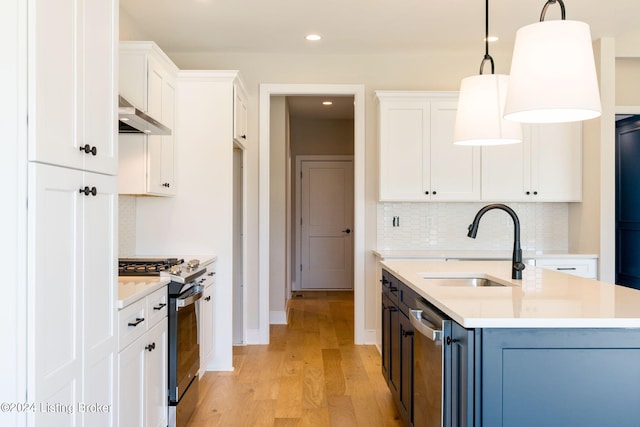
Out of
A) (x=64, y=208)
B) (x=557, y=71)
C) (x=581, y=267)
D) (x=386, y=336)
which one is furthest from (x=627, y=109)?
(x=64, y=208)

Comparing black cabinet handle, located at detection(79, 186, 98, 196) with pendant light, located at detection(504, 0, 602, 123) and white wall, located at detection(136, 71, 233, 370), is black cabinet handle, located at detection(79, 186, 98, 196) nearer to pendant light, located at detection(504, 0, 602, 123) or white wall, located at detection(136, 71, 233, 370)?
pendant light, located at detection(504, 0, 602, 123)

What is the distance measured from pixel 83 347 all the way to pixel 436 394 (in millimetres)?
1319

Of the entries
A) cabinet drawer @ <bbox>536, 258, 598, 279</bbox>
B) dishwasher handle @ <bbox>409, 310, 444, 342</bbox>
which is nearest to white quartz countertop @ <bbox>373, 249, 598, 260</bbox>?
cabinet drawer @ <bbox>536, 258, 598, 279</bbox>

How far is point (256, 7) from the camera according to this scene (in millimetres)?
3582

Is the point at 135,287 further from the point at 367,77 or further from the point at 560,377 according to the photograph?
the point at 367,77

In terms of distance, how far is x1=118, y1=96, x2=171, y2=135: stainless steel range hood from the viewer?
2.46 metres

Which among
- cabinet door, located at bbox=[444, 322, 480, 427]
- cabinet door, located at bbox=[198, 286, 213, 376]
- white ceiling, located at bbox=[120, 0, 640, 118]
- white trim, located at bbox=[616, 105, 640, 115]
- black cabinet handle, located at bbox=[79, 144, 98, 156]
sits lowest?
cabinet door, located at bbox=[198, 286, 213, 376]

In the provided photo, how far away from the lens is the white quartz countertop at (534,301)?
61.1 inches

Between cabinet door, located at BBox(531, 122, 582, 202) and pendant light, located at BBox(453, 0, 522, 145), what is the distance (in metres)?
2.29

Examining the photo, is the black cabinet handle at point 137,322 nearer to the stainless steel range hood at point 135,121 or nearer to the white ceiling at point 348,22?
the stainless steel range hood at point 135,121

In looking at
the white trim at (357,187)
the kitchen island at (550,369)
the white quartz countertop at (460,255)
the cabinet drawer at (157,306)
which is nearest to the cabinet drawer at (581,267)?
the white quartz countertop at (460,255)

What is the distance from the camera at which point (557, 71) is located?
5.43 ft

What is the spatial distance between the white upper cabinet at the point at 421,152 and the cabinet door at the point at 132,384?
8.93 ft

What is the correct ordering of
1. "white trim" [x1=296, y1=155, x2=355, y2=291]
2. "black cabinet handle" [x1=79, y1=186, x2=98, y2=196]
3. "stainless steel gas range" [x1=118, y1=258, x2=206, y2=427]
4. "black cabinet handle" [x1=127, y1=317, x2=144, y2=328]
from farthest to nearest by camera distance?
1. "white trim" [x1=296, y1=155, x2=355, y2=291]
2. "stainless steel gas range" [x1=118, y1=258, x2=206, y2=427]
3. "black cabinet handle" [x1=127, y1=317, x2=144, y2=328]
4. "black cabinet handle" [x1=79, y1=186, x2=98, y2=196]
